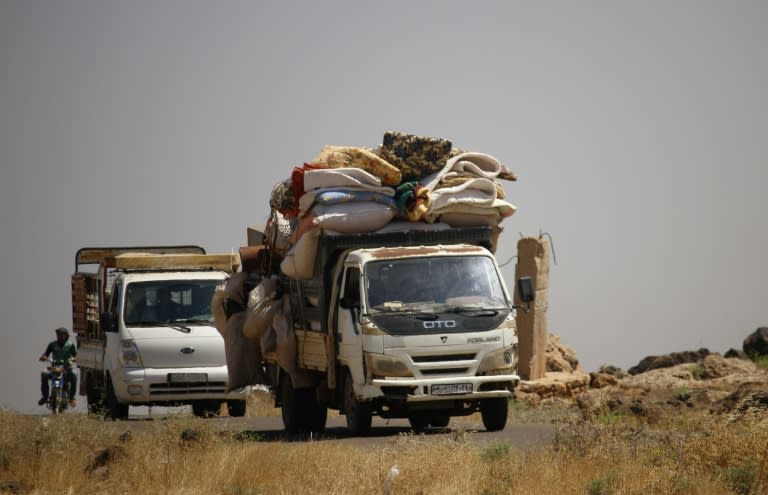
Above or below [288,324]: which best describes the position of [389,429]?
below

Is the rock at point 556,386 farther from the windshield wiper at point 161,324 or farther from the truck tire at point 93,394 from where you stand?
the truck tire at point 93,394

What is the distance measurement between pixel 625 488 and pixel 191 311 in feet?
45.6

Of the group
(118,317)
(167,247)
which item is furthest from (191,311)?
(167,247)

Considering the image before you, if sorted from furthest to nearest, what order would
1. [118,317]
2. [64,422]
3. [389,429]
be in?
[118,317] < [389,429] < [64,422]

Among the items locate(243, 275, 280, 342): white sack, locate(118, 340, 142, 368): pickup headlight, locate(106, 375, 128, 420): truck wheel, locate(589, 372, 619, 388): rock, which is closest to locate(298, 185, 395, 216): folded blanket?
locate(243, 275, 280, 342): white sack

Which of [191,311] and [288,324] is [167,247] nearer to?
[191,311]

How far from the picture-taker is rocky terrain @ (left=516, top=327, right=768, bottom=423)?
66.6ft

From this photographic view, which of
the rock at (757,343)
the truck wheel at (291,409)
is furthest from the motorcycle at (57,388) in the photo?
the rock at (757,343)

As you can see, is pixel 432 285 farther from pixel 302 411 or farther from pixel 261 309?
pixel 261 309

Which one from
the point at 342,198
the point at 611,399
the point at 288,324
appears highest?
the point at 342,198

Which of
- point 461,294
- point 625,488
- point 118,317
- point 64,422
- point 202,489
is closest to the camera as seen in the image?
point 625,488

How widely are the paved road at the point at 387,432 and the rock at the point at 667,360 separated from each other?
401 inches

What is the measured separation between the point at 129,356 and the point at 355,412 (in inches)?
282

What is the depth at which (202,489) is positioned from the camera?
473 inches
